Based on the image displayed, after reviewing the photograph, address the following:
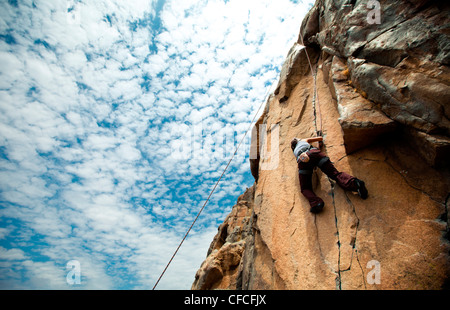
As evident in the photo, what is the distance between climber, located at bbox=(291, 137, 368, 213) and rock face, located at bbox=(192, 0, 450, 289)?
0.20 meters

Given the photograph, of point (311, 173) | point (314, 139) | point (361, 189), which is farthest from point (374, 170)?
point (314, 139)

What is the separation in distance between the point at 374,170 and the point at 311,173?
3.74 ft

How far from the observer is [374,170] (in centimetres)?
382

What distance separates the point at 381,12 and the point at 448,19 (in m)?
1.20

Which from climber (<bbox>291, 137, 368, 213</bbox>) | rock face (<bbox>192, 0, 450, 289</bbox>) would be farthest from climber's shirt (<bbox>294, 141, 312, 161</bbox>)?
rock face (<bbox>192, 0, 450, 289</bbox>)

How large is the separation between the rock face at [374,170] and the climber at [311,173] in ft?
0.66

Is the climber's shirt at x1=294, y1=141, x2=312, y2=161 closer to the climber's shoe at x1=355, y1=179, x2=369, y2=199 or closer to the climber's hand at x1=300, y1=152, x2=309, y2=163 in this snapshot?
the climber's hand at x1=300, y1=152, x2=309, y2=163

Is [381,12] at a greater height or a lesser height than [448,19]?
greater

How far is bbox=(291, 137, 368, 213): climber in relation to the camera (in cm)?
373

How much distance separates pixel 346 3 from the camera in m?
4.93

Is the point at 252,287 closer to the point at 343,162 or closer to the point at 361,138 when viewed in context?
the point at 343,162
